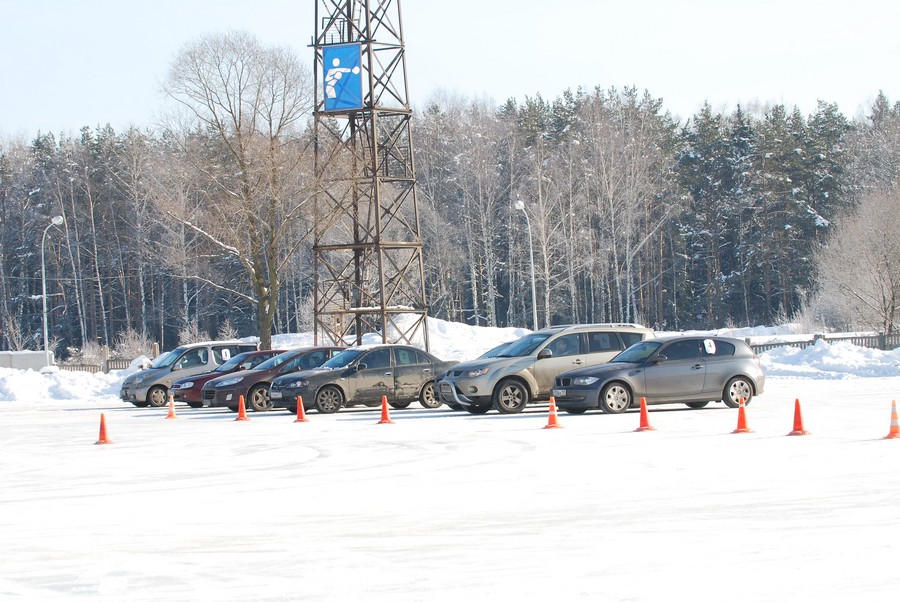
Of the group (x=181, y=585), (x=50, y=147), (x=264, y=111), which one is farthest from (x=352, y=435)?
(x=50, y=147)

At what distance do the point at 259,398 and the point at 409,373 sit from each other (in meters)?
4.03

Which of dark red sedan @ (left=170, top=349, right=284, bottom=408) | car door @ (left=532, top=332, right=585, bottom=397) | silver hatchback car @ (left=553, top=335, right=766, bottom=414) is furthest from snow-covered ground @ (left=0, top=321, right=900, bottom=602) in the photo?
dark red sedan @ (left=170, top=349, right=284, bottom=408)

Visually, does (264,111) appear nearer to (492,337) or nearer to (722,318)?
(492,337)

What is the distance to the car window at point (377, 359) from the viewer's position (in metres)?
25.8

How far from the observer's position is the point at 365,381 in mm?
25641

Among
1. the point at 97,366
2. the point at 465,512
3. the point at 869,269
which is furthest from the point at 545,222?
the point at 465,512

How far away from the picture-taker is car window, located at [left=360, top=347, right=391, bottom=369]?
2584cm

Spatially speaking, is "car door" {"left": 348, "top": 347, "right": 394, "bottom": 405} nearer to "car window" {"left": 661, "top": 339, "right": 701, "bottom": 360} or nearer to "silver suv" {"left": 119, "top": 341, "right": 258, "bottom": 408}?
"car window" {"left": 661, "top": 339, "right": 701, "bottom": 360}

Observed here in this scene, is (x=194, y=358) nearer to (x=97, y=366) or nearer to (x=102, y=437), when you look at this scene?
(x=102, y=437)

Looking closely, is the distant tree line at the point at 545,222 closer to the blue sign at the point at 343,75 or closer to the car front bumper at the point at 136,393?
the blue sign at the point at 343,75

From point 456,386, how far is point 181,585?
1542 centimetres

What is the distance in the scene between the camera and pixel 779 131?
81.2 m

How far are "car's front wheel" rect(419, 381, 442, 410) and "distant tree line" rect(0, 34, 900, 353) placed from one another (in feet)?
135

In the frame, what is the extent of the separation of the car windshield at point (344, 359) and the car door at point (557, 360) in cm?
474
